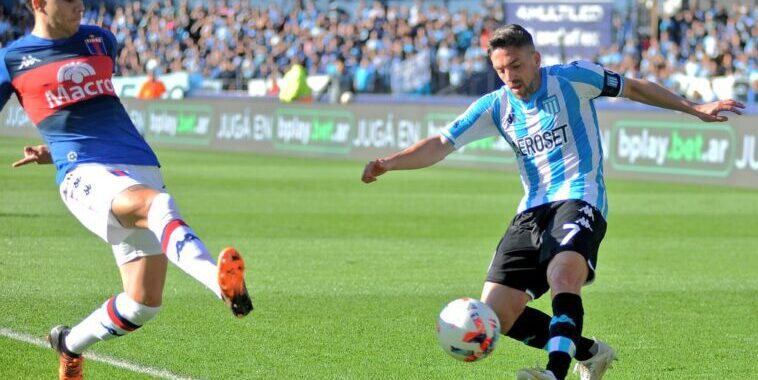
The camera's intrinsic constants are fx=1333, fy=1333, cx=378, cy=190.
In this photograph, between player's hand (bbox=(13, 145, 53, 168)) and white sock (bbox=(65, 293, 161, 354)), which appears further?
player's hand (bbox=(13, 145, 53, 168))

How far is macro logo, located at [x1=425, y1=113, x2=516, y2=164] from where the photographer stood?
84.0 ft

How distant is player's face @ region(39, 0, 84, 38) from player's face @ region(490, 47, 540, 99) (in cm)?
211

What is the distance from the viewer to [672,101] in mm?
7254

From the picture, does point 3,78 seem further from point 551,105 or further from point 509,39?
point 551,105

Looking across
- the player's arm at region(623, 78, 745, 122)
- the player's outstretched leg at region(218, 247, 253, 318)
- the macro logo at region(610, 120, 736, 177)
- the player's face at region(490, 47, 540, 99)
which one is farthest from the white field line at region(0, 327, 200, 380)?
the macro logo at region(610, 120, 736, 177)

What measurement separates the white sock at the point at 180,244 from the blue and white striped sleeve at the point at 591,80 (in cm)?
241

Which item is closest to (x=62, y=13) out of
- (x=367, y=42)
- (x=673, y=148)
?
(x=673, y=148)

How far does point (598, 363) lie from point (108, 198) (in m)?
2.79

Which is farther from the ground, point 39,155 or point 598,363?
point 39,155

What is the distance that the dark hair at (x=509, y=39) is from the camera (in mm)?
6895

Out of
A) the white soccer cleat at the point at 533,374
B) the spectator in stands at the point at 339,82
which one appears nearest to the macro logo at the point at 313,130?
the spectator in stands at the point at 339,82

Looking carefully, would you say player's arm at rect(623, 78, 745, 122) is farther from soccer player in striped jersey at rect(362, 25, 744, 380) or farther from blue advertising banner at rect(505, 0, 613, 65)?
blue advertising banner at rect(505, 0, 613, 65)

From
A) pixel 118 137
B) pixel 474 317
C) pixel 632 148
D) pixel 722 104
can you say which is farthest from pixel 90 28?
pixel 632 148

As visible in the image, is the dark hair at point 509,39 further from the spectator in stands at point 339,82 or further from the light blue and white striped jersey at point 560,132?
the spectator in stands at point 339,82
